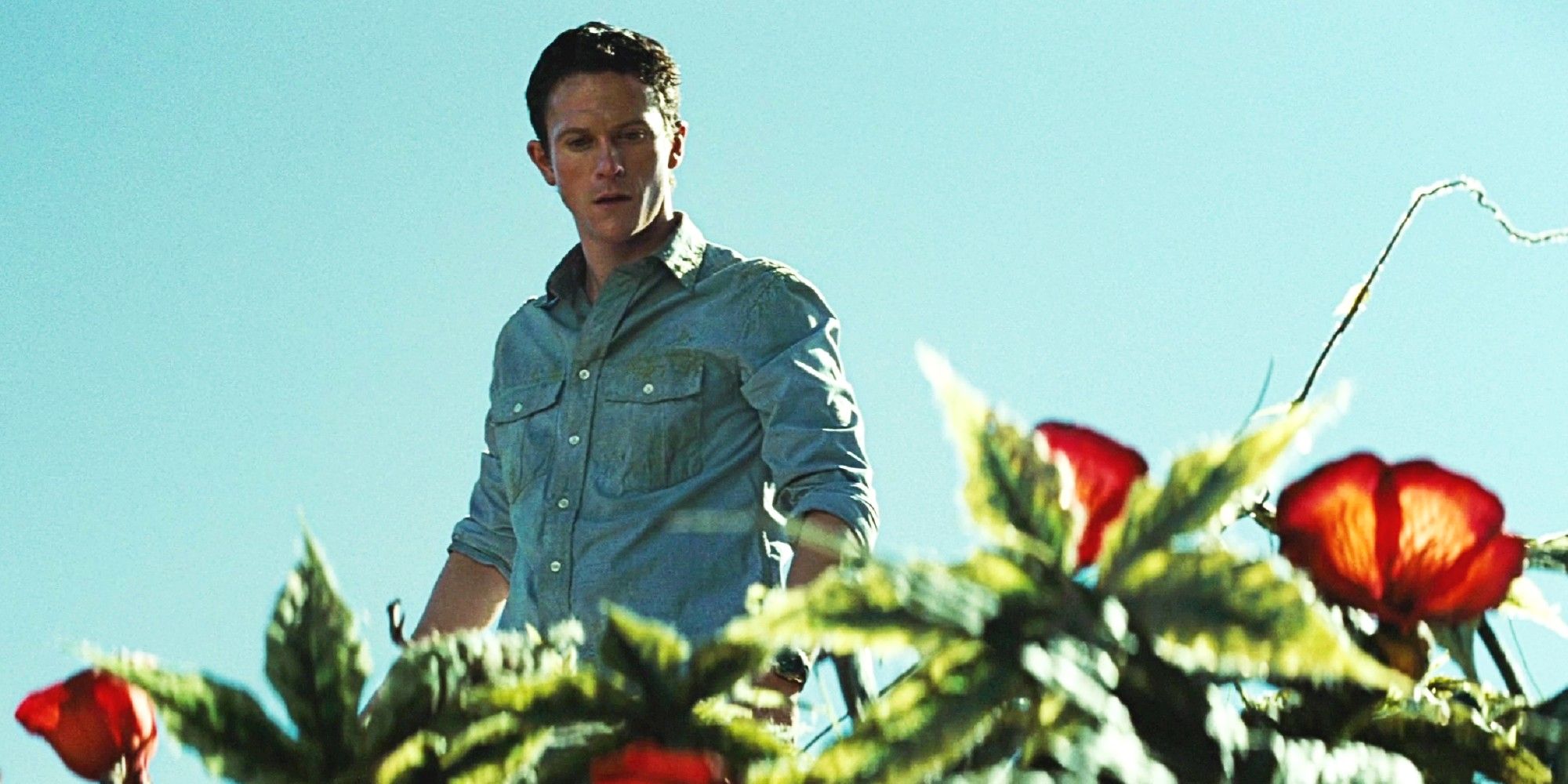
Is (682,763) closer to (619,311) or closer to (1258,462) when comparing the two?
(1258,462)

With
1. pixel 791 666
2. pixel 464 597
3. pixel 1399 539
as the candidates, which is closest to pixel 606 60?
pixel 464 597

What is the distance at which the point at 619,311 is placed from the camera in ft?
8.59

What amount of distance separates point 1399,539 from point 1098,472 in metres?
0.08

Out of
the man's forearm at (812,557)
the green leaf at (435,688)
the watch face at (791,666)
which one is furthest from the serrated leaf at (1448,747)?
the man's forearm at (812,557)

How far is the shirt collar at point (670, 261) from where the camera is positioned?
2.60 m

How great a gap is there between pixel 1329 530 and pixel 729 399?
6.44ft


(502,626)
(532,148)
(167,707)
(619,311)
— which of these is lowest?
(502,626)

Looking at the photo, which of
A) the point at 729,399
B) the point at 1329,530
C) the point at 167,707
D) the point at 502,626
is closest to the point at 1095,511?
the point at 1329,530

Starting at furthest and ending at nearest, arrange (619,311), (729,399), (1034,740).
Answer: (619,311) → (729,399) → (1034,740)

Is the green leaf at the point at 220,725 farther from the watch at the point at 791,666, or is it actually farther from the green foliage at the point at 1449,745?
the watch at the point at 791,666

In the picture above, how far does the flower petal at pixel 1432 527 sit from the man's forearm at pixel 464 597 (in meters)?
1.65

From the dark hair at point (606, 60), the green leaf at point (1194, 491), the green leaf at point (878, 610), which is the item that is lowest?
the green leaf at point (878, 610)

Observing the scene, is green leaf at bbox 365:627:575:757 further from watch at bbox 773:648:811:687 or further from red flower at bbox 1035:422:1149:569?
watch at bbox 773:648:811:687

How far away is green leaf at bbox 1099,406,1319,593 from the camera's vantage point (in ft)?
1.40
